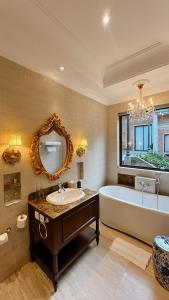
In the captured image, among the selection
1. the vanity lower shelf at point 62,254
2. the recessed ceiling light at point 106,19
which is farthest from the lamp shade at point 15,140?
the recessed ceiling light at point 106,19

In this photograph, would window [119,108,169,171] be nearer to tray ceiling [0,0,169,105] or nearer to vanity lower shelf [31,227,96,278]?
tray ceiling [0,0,169,105]

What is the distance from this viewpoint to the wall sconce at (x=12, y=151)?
1.68 m

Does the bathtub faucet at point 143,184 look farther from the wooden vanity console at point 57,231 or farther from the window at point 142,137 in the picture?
the wooden vanity console at point 57,231

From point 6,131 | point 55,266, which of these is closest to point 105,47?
point 6,131

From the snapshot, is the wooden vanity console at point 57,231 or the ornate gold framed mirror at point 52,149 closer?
the wooden vanity console at point 57,231

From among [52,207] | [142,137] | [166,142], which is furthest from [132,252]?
[142,137]

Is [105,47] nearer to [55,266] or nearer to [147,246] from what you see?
[55,266]

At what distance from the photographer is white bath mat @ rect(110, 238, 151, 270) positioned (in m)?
1.94

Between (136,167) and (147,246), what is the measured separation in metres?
1.55

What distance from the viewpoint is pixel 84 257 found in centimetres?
204

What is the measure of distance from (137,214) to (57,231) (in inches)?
53.6

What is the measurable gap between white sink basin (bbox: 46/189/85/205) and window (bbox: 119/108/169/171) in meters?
1.71

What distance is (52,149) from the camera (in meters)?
2.23

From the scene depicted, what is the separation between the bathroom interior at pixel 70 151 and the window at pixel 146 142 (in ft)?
0.69
